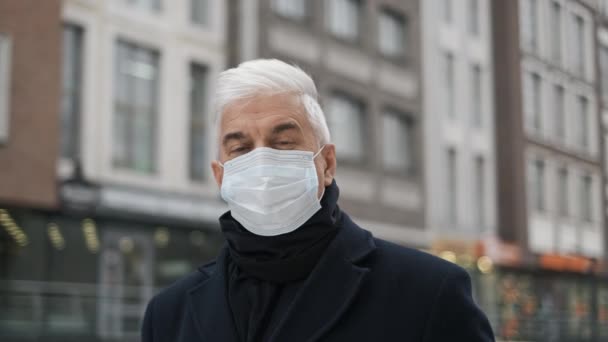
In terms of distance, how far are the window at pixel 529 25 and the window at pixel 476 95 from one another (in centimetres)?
270

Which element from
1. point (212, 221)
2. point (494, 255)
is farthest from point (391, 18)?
point (212, 221)

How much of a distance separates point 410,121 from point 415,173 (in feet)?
4.85

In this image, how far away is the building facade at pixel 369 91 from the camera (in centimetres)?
2911

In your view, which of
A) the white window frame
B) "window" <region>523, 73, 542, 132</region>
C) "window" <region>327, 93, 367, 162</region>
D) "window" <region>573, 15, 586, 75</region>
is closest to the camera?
the white window frame

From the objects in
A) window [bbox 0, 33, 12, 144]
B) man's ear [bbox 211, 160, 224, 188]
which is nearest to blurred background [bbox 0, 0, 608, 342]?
window [bbox 0, 33, 12, 144]

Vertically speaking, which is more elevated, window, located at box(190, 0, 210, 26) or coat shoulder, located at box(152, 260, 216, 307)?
window, located at box(190, 0, 210, 26)

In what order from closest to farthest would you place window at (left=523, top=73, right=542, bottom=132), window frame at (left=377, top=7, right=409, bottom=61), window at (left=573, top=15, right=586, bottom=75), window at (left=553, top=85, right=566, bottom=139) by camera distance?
window frame at (left=377, top=7, right=409, bottom=61), window at (left=573, top=15, right=586, bottom=75), window at (left=553, top=85, right=566, bottom=139), window at (left=523, top=73, right=542, bottom=132)

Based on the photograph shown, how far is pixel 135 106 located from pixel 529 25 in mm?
20753

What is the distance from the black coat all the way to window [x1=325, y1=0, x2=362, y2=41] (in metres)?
28.2

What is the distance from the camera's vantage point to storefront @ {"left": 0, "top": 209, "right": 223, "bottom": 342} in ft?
57.3

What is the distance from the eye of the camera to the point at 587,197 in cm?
4075

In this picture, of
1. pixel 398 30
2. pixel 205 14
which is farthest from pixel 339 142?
pixel 205 14

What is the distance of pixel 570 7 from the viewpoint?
1339 inches

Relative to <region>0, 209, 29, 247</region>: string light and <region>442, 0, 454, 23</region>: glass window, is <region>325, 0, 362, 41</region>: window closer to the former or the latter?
<region>442, 0, 454, 23</region>: glass window
